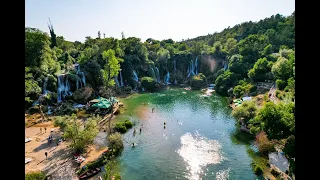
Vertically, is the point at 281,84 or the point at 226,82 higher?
the point at 226,82

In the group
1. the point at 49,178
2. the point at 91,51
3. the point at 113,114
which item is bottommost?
the point at 49,178

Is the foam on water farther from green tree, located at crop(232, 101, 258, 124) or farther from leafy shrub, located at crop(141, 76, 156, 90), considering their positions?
leafy shrub, located at crop(141, 76, 156, 90)

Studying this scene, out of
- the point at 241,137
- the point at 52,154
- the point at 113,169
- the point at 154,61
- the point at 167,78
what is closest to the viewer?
the point at 113,169

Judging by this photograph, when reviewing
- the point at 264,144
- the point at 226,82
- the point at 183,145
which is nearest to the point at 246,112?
the point at 264,144

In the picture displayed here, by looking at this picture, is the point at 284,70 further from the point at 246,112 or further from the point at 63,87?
the point at 63,87

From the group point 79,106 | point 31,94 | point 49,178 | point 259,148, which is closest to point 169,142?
point 259,148
